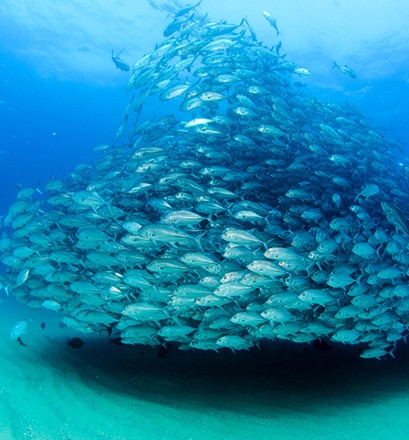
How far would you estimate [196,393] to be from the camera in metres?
5.99

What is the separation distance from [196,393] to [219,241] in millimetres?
2601

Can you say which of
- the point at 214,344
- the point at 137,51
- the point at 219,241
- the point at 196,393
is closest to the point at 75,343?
the point at 196,393

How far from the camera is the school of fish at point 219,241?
5348mm

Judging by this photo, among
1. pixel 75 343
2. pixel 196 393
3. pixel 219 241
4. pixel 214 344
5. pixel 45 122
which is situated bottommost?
pixel 196 393

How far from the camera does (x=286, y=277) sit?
5520 mm

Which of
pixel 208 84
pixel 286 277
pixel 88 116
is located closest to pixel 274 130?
pixel 208 84

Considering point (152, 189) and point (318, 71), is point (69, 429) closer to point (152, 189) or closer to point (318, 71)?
point (152, 189)

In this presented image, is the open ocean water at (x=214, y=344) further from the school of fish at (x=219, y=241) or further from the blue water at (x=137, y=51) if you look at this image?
the blue water at (x=137, y=51)

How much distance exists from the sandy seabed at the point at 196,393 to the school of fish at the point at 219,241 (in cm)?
76

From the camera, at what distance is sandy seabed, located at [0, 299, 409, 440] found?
4.68 m

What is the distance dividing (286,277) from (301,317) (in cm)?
87

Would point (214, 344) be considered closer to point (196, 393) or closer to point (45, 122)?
point (196, 393)

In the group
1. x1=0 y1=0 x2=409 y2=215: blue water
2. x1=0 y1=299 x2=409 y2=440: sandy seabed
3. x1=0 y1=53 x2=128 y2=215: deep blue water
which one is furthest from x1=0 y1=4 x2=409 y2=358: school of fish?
x1=0 y1=53 x2=128 y2=215: deep blue water

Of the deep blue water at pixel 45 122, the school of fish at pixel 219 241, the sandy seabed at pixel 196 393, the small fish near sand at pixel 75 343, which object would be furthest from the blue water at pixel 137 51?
the small fish near sand at pixel 75 343
